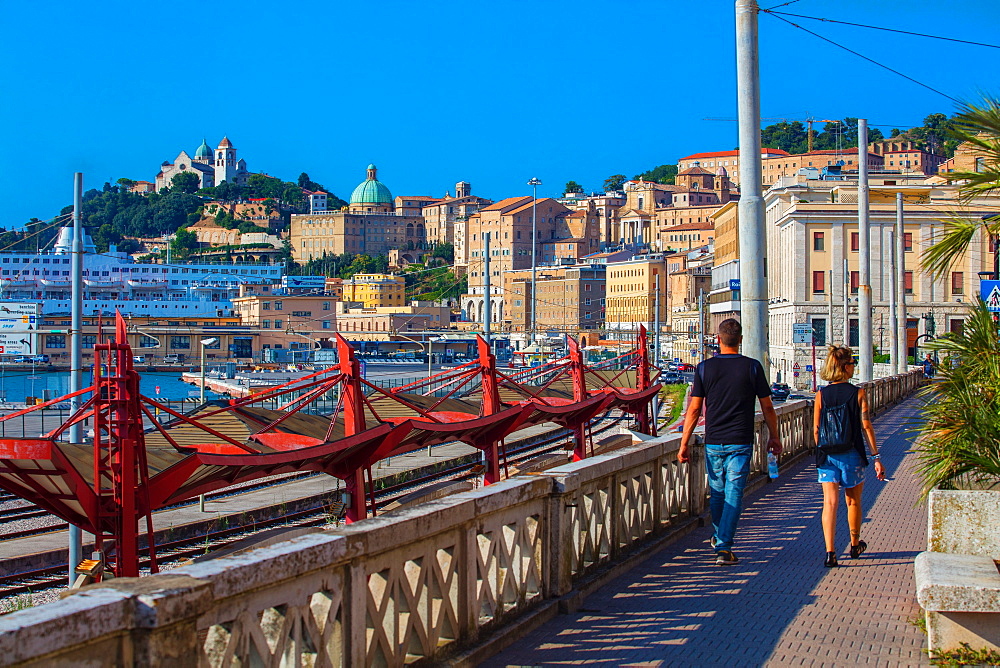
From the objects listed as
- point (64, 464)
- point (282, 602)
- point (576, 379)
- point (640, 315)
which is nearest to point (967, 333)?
point (282, 602)

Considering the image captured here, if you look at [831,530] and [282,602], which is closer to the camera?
[282,602]

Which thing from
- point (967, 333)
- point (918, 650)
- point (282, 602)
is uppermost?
point (967, 333)

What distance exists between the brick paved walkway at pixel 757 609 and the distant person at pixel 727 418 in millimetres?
441

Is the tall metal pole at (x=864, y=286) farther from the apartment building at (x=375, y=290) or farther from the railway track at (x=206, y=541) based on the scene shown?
the apartment building at (x=375, y=290)

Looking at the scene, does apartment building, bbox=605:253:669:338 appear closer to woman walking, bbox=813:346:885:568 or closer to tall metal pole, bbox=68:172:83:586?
tall metal pole, bbox=68:172:83:586

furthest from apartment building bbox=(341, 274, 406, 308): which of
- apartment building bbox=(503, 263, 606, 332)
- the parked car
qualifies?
the parked car

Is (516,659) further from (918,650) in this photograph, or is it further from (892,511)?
(892,511)

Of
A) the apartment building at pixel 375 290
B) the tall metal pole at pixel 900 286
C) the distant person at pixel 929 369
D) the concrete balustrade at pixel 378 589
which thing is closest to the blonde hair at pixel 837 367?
the distant person at pixel 929 369

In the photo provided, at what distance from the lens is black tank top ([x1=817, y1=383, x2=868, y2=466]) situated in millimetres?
7977

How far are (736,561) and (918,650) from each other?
7.01 feet

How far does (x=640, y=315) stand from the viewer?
14238 cm

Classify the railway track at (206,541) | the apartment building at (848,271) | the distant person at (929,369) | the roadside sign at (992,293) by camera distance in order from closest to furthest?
1. the distant person at (929,369)
2. the roadside sign at (992,293)
3. the railway track at (206,541)
4. the apartment building at (848,271)

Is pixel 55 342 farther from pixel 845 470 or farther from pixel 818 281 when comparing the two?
pixel 845 470

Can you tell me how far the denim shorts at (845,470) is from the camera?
26.3 feet
